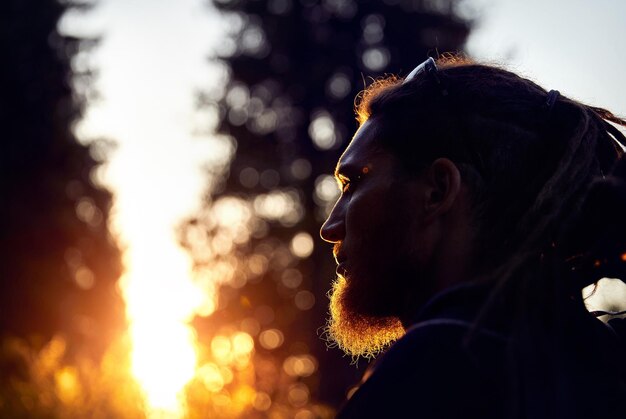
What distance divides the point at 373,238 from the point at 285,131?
19.3m

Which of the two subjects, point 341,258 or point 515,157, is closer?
point 515,157

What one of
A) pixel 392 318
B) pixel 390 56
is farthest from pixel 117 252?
pixel 392 318

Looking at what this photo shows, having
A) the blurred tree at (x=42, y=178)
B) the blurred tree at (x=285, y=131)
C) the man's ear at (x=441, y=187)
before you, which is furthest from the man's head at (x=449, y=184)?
the blurred tree at (x=42, y=178)

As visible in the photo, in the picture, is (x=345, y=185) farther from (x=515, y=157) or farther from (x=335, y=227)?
(x=515, y=157)

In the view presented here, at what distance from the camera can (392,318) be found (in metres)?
2.25

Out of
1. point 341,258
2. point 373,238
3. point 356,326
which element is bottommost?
point 356,326

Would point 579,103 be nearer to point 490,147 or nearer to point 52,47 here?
point 490,147

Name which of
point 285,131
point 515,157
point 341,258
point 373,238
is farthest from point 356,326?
point 285,131

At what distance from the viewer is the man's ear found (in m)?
1.99

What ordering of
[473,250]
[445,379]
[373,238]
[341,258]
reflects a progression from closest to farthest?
[445,379]
[473,250]
[373,238]
[341,258]

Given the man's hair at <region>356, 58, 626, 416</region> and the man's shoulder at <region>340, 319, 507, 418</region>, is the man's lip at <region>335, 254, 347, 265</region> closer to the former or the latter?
the man's hair at <region>356, 58, 626, 416</region>

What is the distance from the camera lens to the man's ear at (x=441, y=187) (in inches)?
78.4

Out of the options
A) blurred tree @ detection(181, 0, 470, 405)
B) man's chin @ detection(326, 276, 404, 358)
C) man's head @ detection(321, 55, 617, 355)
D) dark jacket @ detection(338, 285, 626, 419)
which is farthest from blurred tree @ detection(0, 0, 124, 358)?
dark jacket @ detection(338, 285, 626, 419)

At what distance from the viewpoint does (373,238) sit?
2.15 meters
